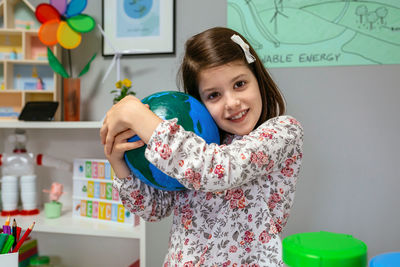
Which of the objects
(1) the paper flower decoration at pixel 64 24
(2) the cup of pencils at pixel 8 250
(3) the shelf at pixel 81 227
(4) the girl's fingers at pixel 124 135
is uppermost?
(1) the paper flower decoration at pixel 64 24

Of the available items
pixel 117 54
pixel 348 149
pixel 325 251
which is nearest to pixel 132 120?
pixel 325 251

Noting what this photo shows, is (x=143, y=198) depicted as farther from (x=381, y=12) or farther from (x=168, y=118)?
(x=381, y=12)

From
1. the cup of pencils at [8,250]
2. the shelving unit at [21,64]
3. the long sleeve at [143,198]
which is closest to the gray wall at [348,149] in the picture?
the long sleeve at [143,198]

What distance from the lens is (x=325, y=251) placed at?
65cm

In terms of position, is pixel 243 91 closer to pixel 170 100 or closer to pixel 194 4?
pixel 170 100

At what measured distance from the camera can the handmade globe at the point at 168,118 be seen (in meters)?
0.88

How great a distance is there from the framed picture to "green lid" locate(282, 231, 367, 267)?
1.22 m

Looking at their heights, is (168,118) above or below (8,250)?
above

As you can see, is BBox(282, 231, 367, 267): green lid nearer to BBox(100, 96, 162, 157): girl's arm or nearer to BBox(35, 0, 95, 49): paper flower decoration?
BBox(100, 96, 162, 157): girl's arm

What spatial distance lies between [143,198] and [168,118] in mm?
312

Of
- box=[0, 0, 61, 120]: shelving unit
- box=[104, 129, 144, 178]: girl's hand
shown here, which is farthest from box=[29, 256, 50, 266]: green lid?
box=[104, 129, 144, 178]: girl's hand

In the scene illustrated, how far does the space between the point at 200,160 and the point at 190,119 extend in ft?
0.43

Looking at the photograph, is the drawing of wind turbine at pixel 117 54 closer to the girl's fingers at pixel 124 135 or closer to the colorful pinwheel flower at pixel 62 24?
the colorful pinwheel flower at pixel 62 24

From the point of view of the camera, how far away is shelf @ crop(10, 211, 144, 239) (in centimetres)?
150
